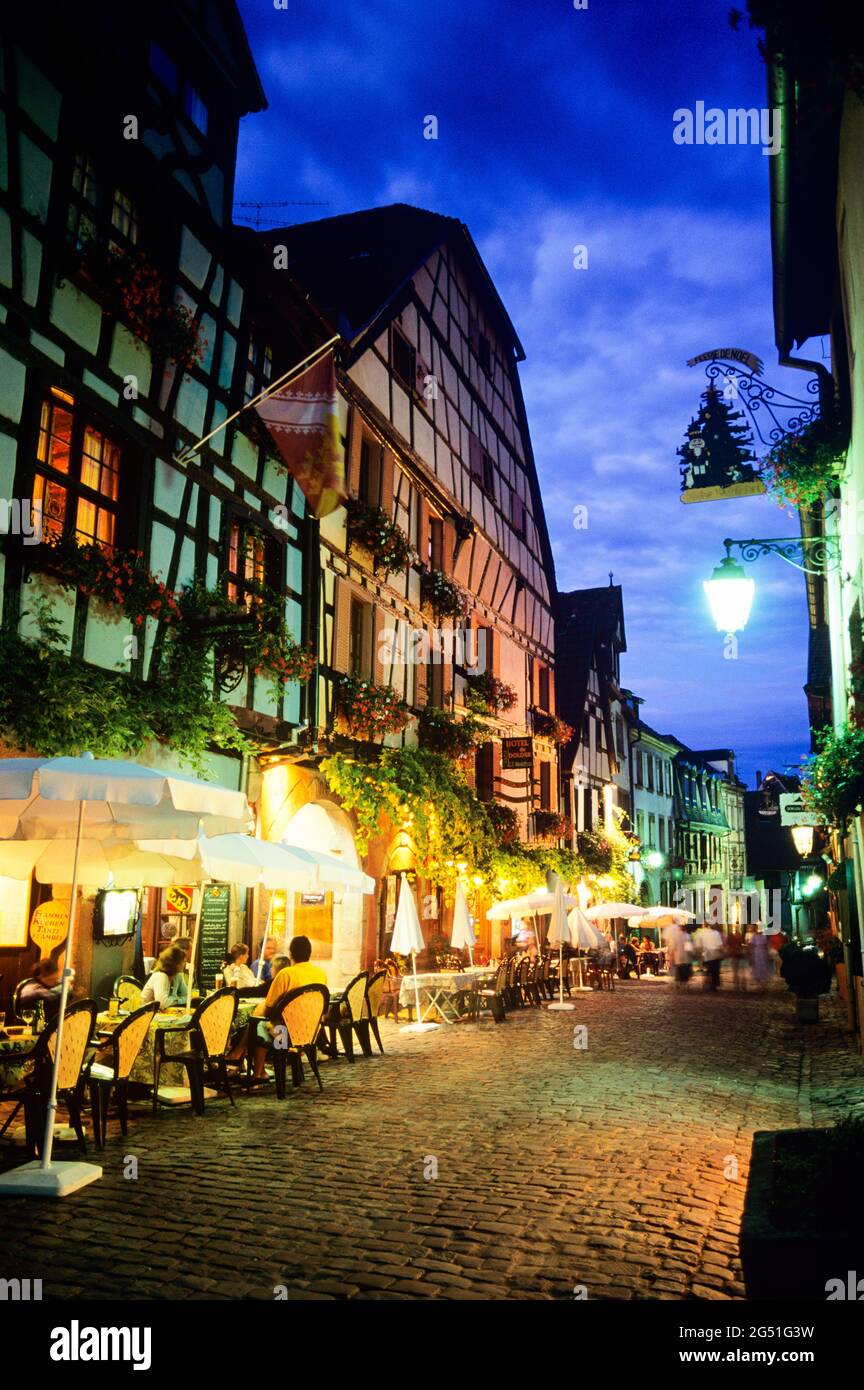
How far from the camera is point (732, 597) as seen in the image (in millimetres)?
8742

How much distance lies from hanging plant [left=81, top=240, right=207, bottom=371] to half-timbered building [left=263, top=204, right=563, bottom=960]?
10.1 ft

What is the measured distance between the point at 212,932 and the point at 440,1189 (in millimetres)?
7036

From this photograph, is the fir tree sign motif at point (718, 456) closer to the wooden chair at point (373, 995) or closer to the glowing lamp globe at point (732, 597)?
the glowing lamp globe at point (732, 597)

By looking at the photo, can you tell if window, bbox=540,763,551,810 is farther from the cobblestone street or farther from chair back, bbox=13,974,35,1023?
chair back, bbox=13,974,35,1023

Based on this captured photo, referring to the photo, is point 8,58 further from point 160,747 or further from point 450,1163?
point 450,1163

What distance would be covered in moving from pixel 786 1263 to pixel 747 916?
218 ft

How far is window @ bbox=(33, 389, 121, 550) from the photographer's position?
9672mm

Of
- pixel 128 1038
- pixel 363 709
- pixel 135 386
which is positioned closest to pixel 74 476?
pixel 135 386

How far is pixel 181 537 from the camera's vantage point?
1170cm

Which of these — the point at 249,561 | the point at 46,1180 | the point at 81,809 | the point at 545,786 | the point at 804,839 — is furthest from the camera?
the point at 545,786

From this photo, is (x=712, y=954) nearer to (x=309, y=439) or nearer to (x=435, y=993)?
(x=435, y=993)

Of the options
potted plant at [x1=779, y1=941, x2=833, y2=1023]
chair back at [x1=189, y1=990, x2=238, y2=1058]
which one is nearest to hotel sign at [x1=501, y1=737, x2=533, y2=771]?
potted plant at [x1=779, y1=941, x2=833, y2=1023]

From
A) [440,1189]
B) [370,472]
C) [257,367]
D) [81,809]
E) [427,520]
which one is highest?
[427,520]

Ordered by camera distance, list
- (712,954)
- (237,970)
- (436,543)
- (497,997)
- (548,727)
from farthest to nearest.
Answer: (548,727) < (712,954) < (436,543) < (497,997) < (237,970)
